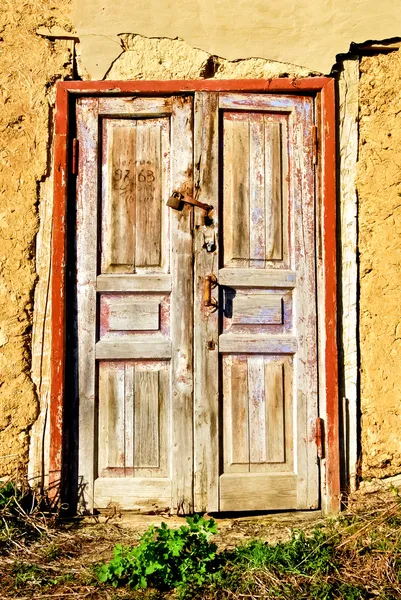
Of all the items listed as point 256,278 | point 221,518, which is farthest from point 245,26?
point 221,518

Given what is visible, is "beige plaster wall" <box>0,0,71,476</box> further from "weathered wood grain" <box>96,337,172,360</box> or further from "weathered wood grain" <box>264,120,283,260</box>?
"weathered wood grain" <box>264,120,283,260</box>

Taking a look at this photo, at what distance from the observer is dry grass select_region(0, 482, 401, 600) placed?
2.92 meters

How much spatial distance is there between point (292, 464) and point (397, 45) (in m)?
2.47

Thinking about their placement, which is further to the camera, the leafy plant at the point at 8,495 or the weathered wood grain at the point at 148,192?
the weathered wood grain at the point at 148,192

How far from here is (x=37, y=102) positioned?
3.94 metres

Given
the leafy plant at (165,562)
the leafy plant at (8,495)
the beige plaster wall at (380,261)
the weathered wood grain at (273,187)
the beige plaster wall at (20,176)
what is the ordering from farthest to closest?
the weathered wood grain at (273,187) → the beige plaster wall at (380,261) → the beige plaster wall at (20,176) → the leafy plant at (8,495) → the leafy plant at (165,562)

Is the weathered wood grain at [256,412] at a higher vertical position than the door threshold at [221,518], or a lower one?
higher

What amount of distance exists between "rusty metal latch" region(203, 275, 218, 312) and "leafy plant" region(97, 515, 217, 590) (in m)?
1.27

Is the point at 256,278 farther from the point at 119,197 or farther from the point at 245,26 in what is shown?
the point at 245,26

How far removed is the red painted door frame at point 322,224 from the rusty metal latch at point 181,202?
0.58 m

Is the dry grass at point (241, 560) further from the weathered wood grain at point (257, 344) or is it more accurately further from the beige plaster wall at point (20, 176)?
the weathered wood grain at point (257, 344)

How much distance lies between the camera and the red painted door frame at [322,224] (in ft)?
12.6

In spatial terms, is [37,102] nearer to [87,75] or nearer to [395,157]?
[87,75]

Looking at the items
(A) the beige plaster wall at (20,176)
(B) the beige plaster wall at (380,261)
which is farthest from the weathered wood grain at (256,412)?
(A) the beige plaster wall at (20,176)
